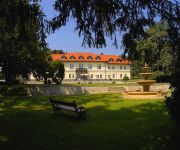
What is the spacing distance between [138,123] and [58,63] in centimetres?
4835

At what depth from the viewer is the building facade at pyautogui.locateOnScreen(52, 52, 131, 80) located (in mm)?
106250

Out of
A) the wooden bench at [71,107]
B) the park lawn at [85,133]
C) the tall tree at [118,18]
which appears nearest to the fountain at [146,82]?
the park lawn at [85,133]

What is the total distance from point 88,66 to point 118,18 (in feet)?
324

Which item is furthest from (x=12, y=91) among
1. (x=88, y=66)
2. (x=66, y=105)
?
(x=88, y=66)

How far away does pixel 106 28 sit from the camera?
9.27 metres

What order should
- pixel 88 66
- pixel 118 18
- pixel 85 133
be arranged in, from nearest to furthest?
pixel 118 18, pixel 85 133, pixel 88 66

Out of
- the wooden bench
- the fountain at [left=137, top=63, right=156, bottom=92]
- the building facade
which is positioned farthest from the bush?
the building facade

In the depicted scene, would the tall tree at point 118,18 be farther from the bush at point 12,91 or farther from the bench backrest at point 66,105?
the bush at point 12,91

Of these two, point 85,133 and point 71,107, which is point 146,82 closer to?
point 71,107

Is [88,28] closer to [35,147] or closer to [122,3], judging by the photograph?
[122,3]

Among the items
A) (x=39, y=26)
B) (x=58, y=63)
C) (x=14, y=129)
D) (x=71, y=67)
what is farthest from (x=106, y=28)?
(x=71, y=67)

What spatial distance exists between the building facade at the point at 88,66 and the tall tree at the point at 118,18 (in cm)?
9532

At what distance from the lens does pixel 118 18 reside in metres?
8.96

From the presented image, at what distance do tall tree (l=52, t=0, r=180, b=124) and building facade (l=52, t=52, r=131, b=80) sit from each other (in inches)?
3753
